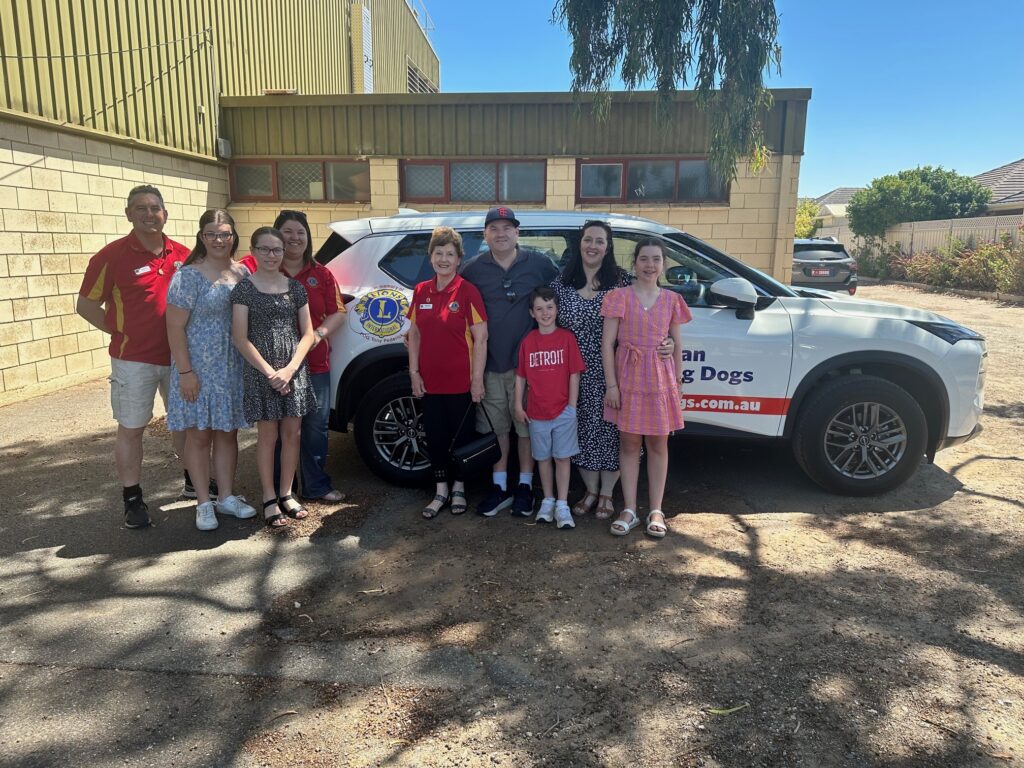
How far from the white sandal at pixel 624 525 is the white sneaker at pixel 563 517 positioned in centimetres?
25

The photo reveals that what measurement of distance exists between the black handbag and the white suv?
548 mm

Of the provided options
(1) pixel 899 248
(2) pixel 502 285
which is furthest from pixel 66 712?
(1) pixel 899 248

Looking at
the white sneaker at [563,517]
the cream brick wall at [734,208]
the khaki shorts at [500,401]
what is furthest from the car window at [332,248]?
the cream brick wall at [734,208]

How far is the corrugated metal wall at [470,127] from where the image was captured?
11.4 meters

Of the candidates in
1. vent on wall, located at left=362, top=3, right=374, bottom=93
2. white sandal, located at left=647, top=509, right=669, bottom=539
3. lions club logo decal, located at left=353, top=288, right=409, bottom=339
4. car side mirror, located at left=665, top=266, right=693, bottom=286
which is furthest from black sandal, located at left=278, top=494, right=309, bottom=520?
vent on wall, located at left=362, top=3, right=374, bottom=93

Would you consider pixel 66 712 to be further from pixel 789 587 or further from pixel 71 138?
pixel 71 138

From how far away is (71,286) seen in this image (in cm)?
830

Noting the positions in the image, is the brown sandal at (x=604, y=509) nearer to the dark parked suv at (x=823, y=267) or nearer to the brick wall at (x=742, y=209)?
the brick wall at (x=742, y=209)

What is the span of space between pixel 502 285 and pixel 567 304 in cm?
41

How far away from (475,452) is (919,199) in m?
32.1

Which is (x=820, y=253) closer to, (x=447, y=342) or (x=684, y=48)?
(x=684, y=48)

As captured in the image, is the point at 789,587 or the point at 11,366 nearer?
the point at 789,587

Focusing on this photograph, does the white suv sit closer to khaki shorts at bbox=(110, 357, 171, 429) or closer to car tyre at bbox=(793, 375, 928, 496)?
car tyre at bbox=(793, 375, 928, 496)

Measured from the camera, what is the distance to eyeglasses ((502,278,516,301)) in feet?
14.0
